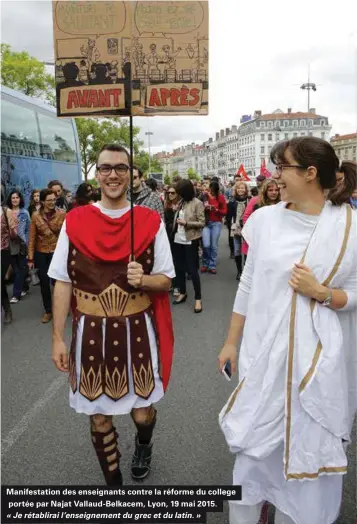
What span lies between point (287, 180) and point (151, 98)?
1.00 metres

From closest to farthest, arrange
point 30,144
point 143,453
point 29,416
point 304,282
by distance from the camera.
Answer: point 304,282
point 143,453
point 29,416
point 30,144

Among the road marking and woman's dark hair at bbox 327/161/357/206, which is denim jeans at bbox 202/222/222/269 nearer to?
the road marking

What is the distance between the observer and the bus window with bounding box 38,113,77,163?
37.9 ft

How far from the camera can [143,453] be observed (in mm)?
2824

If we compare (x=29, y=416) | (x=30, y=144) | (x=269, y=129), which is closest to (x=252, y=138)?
(x=269, y=129)

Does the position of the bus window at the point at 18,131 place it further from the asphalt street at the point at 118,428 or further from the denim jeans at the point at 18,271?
the asphalt street at the point at 118,428

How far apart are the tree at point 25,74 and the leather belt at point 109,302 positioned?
32319 mm

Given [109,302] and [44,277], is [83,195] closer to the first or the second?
[44,277]

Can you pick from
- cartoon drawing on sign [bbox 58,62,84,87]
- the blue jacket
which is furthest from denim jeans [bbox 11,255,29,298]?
cartoon drawing on sign [bbox 58,62,84,87]

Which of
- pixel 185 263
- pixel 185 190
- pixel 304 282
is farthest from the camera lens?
pixel 185 263

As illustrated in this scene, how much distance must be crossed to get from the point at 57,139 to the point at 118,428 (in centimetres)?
1038

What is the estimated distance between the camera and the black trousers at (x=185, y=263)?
6.71 m

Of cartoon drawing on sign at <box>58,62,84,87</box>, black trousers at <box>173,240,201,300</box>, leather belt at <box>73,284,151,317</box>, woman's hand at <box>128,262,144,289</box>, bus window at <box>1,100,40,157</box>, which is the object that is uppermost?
bus window at <box>1,100,40,157</box>

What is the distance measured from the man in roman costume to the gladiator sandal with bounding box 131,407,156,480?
229 mm
